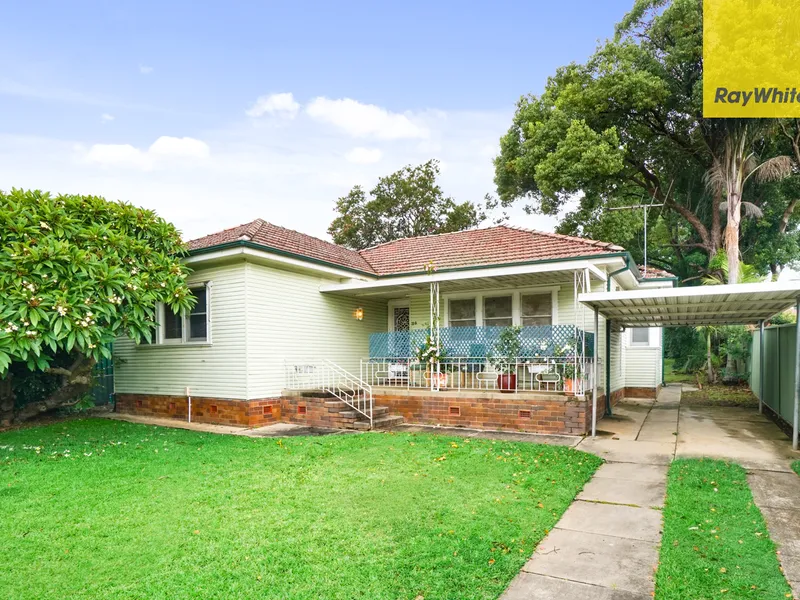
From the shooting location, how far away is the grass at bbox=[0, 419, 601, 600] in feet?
10.8

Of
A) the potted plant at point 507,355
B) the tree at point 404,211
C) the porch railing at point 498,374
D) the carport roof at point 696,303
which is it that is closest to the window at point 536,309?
the carport roof at point 696,303

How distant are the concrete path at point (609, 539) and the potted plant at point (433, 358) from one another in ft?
11.7

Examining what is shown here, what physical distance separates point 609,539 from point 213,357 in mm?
8394

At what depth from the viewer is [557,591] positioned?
3.22 m

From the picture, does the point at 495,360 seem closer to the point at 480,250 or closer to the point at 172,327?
the point at 480,250

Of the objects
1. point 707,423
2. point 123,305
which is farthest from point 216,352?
point 707,423

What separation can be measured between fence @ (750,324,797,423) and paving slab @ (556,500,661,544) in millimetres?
5475

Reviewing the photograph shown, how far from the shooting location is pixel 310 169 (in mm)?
17453

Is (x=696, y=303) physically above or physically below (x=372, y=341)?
above

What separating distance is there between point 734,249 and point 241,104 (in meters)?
17.7

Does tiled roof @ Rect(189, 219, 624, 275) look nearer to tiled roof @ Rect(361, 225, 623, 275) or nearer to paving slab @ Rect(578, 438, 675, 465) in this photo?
tiled roof @ Rect(361, 225, 623, 275)

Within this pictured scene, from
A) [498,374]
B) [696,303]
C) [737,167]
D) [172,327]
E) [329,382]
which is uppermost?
[737,167]

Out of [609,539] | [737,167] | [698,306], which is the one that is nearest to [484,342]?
[698,306]

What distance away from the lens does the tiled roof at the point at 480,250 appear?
439 inches
